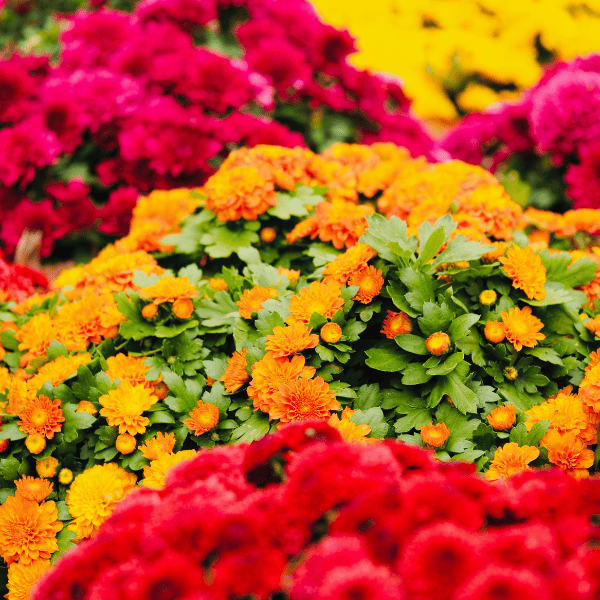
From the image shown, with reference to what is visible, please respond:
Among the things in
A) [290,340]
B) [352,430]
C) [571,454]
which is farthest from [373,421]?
[571,454]

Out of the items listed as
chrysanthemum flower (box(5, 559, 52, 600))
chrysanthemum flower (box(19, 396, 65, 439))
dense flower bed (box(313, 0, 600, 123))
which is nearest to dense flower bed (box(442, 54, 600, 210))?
chrysanthemum flower (box(19, 396, 65, 439))

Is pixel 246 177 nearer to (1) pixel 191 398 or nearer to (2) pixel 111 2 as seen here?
(1) pixel 191 398

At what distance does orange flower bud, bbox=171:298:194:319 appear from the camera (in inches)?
72.0

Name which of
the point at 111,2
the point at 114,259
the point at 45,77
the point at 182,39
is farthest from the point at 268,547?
the point at 111,2

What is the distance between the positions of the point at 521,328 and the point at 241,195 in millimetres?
1092

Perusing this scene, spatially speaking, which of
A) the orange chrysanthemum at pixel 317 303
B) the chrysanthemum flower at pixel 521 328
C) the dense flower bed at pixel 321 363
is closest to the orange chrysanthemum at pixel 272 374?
the dense flower bed at pixel 321 363

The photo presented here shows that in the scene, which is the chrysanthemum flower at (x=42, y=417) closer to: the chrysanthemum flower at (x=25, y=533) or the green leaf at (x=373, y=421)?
the chrysanthemum flower at (x=25, y=533)

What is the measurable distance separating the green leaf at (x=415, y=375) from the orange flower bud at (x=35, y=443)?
1.06 metres

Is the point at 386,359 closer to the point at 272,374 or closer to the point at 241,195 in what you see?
the point at 272,374

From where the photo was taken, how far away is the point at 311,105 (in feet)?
11.0

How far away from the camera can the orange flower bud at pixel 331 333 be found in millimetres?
1605

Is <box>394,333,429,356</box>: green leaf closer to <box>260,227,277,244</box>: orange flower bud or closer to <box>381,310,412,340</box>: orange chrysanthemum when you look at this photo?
<box>381,310,412,340</box>: orange chrysanthemum

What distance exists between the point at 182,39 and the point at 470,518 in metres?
3.23

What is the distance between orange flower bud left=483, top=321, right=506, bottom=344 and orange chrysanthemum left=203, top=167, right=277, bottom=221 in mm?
970
